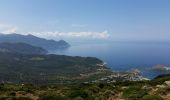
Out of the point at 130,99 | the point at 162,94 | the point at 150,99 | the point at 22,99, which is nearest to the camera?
the point at 150,99

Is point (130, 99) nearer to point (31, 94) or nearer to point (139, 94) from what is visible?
point (139, 94)

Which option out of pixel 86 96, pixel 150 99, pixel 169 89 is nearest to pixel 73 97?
pixel 86 96

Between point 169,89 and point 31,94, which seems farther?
point 31,94

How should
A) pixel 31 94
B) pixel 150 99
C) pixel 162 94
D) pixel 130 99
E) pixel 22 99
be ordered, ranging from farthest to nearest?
pixel 31 94, pixel 162 94, pixel 22 99, pixel 130 99, pixel 150 99

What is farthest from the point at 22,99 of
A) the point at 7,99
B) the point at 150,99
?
the point at 150,99

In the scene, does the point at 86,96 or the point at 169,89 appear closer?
the point at 86,96

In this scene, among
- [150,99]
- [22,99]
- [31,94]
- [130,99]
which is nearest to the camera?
[150,99]

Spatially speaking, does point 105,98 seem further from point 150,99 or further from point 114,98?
point 150,99

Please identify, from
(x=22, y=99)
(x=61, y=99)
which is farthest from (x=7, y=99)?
(x=61, y=99)

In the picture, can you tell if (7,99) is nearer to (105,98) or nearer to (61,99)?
(61,99)

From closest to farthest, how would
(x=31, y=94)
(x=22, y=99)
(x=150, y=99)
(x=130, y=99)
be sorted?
1. (x=150, y=99)
2. (x=130, y=99)
3. (x=22, y=99)
4. (x=31, y=94)
